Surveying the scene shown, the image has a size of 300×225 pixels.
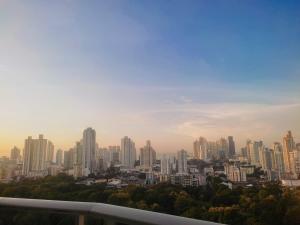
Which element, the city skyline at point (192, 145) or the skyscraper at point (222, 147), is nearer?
the city skyline at point (192, 145)

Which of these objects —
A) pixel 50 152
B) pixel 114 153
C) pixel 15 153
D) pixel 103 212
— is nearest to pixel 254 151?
pixel 114 153

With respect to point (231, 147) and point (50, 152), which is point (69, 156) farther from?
point (231, 147)

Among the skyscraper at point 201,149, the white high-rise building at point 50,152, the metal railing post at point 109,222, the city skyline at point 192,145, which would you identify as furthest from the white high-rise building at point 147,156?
the metal railing post at point 109,222

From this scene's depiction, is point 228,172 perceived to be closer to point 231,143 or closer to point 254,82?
point 254,82

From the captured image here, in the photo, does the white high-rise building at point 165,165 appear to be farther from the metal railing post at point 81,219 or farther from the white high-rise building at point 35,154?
the metal railing post at point 81,219

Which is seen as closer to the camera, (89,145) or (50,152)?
(50,152)

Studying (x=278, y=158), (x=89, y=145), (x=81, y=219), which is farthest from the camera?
(x=89, y=145)

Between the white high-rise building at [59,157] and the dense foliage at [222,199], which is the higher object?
the white high-rise building at [59,157]
